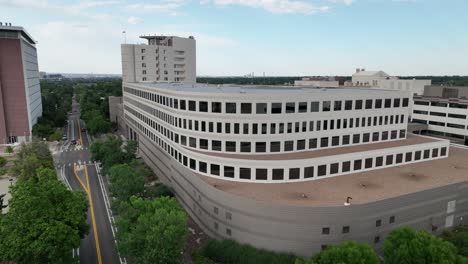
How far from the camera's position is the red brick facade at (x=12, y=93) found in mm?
87562

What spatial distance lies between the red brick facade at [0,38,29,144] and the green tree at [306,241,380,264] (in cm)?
9523

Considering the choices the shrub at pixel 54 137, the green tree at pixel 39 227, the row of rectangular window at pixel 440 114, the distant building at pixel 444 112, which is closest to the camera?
the green tree at pixel 39 227

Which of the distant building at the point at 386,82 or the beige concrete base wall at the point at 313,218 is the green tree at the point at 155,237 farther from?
the distant building at the point at 386,82

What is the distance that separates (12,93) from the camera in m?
90.0

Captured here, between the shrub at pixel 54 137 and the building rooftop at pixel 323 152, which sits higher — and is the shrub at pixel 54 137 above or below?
below

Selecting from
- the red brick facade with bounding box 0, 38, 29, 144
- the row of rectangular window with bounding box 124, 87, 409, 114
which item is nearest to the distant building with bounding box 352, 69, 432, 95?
the row of rectangular window with bounding box 124, 87, 409, 114

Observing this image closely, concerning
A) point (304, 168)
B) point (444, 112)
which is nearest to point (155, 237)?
point (304, 168)

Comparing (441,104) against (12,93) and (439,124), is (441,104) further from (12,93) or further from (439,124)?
(12,93)

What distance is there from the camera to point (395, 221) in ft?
125

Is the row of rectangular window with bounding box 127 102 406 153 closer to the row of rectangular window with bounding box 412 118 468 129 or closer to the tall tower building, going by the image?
the row of rectangular window with bounding box 412 118 468 129

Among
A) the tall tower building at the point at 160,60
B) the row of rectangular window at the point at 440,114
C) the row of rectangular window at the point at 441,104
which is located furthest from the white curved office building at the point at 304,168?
the tall tower building at the point at 160,60

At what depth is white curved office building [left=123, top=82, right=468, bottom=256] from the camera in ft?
117

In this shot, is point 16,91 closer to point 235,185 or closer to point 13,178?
point 13,178

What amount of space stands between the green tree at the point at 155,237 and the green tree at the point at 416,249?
754 inches
